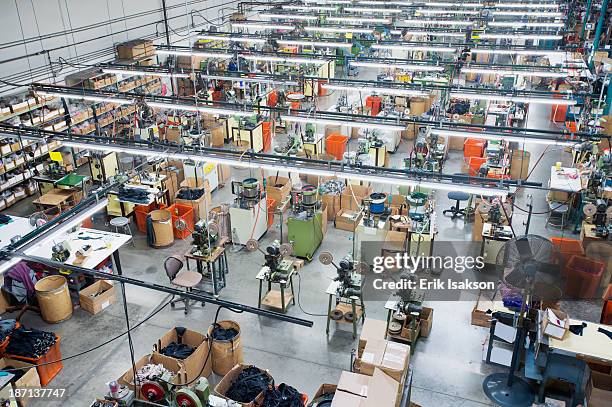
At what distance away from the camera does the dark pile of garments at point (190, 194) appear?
10.6 m

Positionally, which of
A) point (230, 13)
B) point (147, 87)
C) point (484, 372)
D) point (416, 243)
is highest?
point (230, 13)

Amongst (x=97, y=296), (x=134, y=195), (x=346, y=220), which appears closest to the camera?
(x=97, y=296)

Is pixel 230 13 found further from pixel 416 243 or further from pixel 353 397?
pixel 353 397

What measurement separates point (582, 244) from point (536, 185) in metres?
3.06

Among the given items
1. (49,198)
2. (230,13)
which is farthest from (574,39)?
(49,198)

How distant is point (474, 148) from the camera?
13133mm

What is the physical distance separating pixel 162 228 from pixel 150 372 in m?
4.12

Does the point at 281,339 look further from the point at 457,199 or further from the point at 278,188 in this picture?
the point at 457,199

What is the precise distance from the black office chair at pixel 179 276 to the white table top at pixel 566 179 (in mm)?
6937

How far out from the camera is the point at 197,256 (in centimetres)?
851

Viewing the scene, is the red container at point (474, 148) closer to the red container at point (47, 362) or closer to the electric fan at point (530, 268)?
the electric fan at point (530, 268)

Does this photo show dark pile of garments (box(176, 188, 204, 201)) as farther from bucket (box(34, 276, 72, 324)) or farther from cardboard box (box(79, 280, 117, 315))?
bucket (box(34, 276, 72, 324))

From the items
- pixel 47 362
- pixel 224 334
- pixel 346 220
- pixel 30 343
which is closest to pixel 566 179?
pixel 346 220

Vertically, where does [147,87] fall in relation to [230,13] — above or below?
below
